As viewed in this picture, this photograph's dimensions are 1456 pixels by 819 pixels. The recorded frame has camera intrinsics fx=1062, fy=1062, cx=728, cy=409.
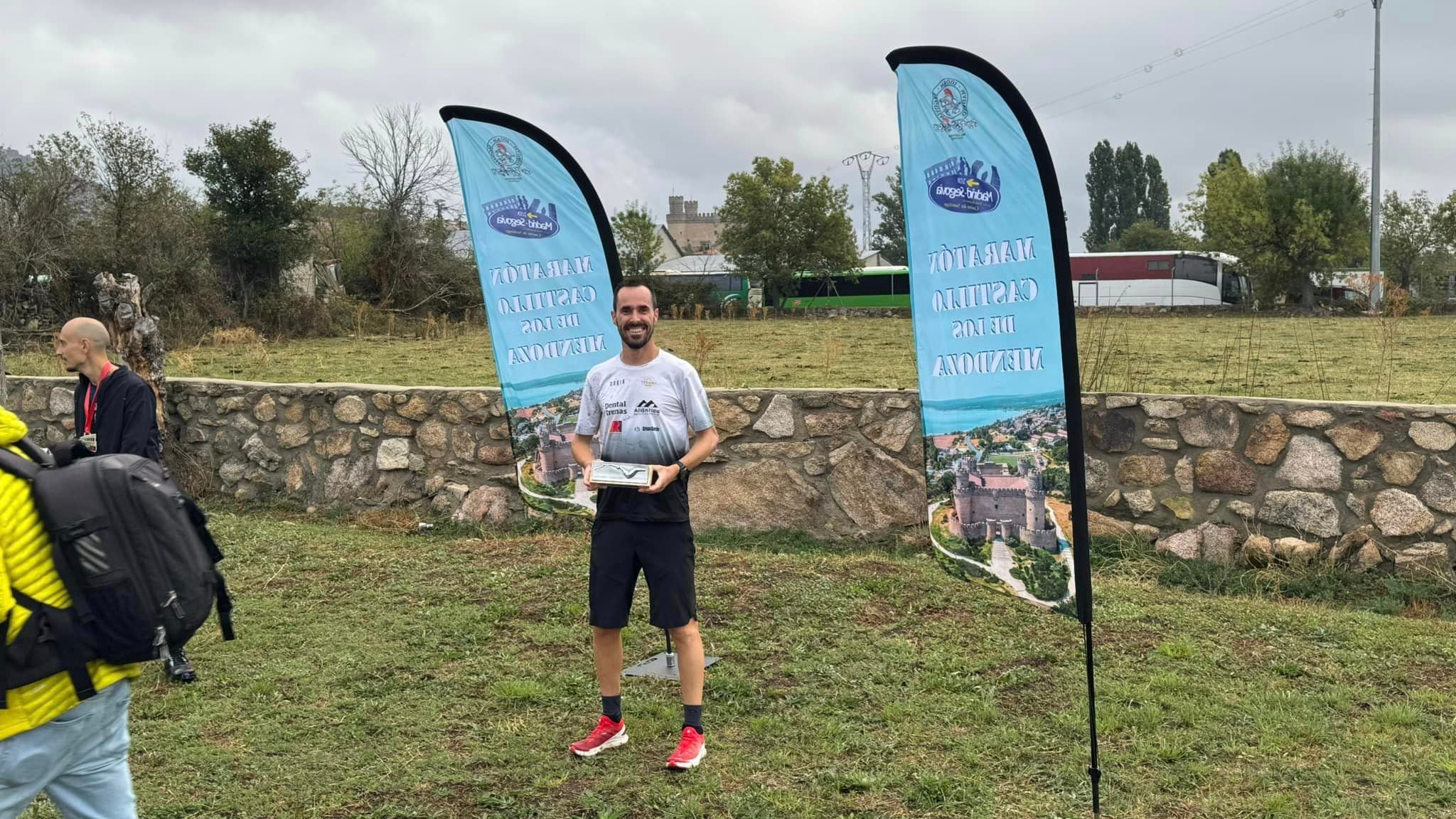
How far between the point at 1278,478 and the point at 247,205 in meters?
25.1

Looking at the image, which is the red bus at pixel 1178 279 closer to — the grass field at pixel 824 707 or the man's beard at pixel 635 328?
the grass field at pixel 824 707

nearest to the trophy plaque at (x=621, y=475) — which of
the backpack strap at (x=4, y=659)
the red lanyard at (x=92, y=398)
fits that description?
the backpack strap at (x=4, y=659)

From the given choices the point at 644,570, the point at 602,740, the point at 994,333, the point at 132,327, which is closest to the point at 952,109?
the point at 994,333

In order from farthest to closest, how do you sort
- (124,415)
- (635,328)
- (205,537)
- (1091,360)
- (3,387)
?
(1091,360) < (3,387) < (124,415) < (635,328) < (205,537)

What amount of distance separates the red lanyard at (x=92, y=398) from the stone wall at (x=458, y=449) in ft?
11.6

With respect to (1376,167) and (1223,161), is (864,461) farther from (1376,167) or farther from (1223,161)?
(1223,161)

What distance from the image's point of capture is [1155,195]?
299 feet

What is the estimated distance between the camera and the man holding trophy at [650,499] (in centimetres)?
392

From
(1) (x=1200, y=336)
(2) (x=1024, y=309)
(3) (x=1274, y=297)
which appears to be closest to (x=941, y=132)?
(2) (x=1024, y=309)

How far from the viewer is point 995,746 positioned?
4.11 meters

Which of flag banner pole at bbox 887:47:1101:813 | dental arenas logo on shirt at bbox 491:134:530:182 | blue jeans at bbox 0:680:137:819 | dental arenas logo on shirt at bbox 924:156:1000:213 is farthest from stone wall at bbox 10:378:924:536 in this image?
blue jeans at bbox 0:680:137:819

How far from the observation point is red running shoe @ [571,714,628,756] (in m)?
4.12

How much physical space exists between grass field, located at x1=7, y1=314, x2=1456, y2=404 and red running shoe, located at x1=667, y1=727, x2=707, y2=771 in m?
5.02

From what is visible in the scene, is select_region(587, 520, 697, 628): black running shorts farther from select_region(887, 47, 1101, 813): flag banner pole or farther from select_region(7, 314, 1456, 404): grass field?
select_region(7, 314, 1456, 404): grass field
